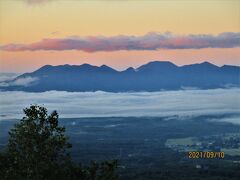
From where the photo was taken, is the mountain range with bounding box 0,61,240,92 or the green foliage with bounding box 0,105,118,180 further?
the mountain range with bounding box 0,61,240,92

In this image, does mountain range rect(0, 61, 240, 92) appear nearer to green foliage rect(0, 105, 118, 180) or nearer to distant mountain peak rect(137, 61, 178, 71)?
Result: distant mountain peak rect(137, 61, 178, 71)

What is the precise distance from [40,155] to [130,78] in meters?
23.9

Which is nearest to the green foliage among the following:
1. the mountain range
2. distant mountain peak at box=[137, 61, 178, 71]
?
the mountain range

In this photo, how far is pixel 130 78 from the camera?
1217 inches

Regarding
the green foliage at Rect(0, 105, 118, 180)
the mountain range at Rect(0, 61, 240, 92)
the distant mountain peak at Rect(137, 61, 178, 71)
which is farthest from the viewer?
the distant mountain peak at Rect(137, 61, 178, 71)

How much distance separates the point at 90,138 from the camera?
26.2 m

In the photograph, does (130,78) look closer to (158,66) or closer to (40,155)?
(158,66)

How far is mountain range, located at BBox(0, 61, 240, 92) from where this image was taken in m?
27.8

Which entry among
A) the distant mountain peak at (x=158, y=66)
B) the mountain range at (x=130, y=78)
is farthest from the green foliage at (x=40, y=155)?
the distant mountain peak at (x=158, y=66)

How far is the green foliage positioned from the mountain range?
1819 centimetres

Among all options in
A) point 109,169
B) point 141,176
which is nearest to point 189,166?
point 141,176

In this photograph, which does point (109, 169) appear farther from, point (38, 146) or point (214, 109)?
point (214, 109)

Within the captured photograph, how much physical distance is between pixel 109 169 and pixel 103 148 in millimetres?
16619

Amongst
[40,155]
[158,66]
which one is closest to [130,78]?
[158,66]
